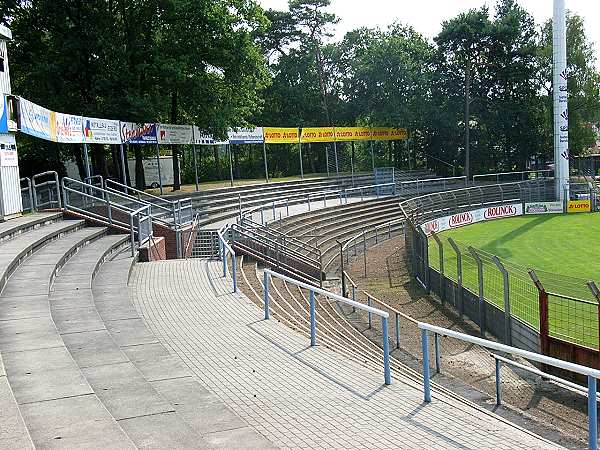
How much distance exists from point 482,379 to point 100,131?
1795 cm

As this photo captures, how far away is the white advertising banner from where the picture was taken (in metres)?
37.2

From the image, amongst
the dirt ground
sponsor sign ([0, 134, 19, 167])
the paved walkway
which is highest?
sponsor sign ([0, 134, 19, 167])

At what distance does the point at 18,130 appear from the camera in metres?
18.6

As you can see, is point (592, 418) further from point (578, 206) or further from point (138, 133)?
point (578, 206)

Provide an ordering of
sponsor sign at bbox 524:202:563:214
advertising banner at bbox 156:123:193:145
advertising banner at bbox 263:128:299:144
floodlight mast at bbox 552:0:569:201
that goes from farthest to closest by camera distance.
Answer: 1. floodlight mast at bbox 552:0:569:201
2. sponsor sign at bbox 524:202:563:214
3. advertising banner at bbox 263:128:299:144
4. advertising banner at bbox 156:123:193:145

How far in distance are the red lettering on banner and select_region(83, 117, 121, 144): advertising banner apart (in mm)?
24528

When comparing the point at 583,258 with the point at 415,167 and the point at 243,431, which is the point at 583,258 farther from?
the point at 415,167

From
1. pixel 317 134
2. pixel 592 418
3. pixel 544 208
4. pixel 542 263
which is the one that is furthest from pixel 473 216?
A: pixel 592 418

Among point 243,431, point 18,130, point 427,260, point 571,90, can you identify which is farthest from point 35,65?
point 571,90

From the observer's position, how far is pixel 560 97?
48.3m

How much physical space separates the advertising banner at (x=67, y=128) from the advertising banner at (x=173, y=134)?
7717 mm

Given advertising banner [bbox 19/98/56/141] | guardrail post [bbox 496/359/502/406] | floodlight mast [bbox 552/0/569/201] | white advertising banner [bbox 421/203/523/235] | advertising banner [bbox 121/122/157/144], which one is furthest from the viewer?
floodlight mast [bbox 552/0/569/201]

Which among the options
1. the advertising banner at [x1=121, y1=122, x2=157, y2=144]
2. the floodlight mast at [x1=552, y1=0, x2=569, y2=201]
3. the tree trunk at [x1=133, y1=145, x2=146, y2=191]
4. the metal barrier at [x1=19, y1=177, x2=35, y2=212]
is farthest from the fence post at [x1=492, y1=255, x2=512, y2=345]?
the floodlight mast at [x1=552, y1=0, x2=569, y2=201]

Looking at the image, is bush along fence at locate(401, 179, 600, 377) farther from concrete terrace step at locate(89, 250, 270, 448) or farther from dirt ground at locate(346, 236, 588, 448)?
concrete terrace step at locate(89, 250, 270, 448)
